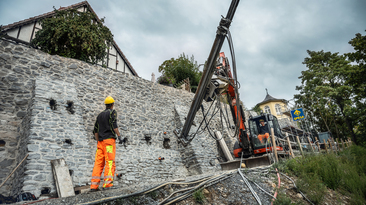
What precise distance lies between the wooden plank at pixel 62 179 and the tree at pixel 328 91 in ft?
61.6

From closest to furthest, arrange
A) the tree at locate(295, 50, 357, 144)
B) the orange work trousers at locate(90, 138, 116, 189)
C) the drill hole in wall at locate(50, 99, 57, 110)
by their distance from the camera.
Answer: the orange work trousers at locate(90, 138, 116, 189) < the drill hole in wall at locate(50, 99, 57, 110) < the tree at locate(295, 50, 357, 144)

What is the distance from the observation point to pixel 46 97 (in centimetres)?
594

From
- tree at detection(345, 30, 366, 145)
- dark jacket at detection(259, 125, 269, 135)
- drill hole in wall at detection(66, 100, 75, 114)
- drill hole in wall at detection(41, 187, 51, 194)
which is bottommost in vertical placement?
drill hole in wall at detection(41, 187, 51, 194)

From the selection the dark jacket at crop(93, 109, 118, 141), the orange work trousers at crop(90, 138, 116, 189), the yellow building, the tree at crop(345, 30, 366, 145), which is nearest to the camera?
the orange work trousers at crop(90, 138, 116, 189)

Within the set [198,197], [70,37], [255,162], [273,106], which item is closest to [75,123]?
[70,37]

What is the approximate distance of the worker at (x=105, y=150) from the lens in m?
3.63

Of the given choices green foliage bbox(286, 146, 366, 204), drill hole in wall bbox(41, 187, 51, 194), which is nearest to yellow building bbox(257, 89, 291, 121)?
green foliage bbox(286, 146, 366, 204)

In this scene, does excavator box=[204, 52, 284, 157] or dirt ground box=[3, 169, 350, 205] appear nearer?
dirt ground box=[3, 169, 350, 205]

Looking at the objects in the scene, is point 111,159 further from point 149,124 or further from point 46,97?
point 149,124

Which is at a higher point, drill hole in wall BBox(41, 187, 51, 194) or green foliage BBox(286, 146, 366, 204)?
drill hole in wall BBox(41, 187, 51, 194)

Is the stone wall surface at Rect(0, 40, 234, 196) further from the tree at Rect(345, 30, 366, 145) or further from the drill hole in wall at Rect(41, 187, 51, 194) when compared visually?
the tree at Rect(345, 30, 366, 145)

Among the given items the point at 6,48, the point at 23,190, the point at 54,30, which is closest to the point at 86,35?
the point at 54,30

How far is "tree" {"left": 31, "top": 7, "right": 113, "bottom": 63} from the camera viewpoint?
8.45m

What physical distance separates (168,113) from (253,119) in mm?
3777
